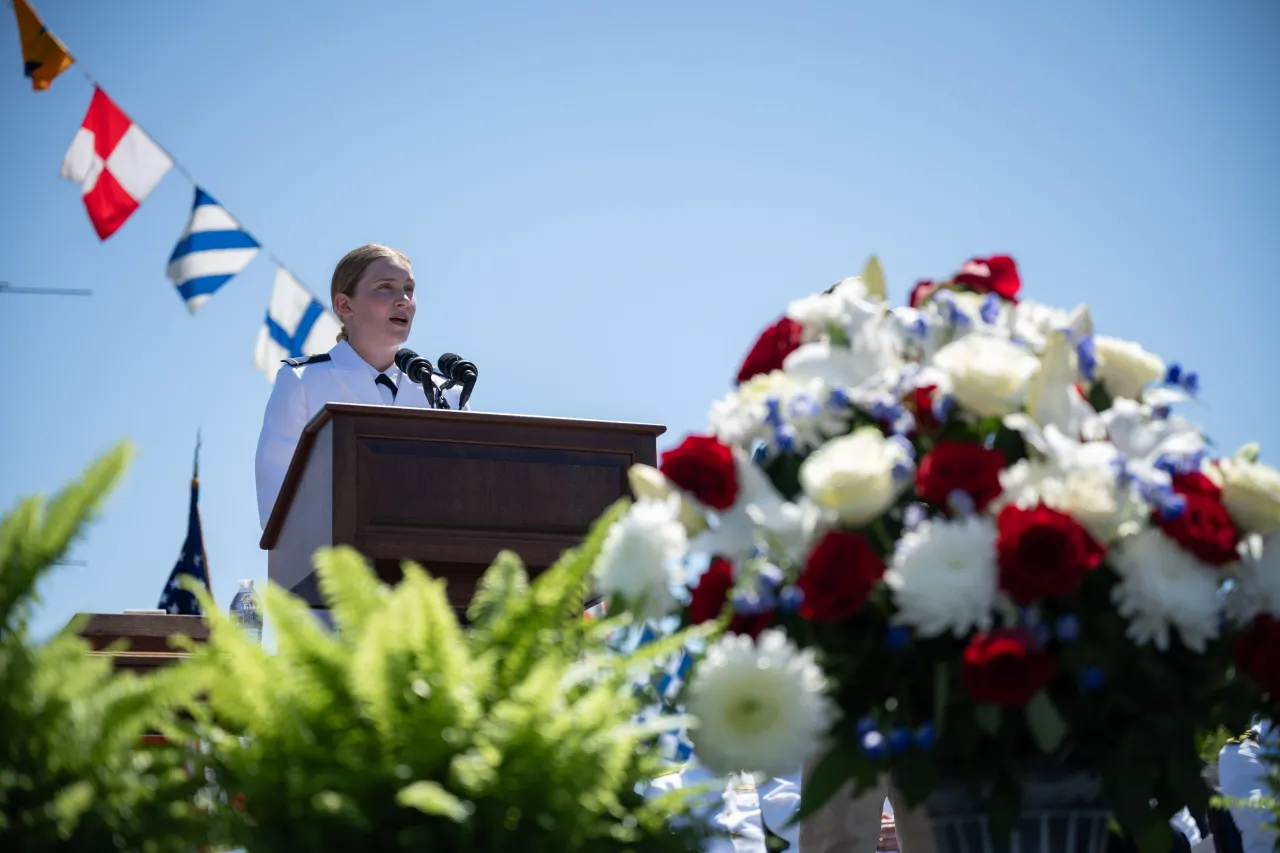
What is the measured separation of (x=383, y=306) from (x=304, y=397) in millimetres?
471

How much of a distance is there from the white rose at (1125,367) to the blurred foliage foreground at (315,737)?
89cm

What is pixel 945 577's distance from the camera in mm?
1828

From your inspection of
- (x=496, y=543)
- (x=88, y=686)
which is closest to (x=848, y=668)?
(x=88, y=686)

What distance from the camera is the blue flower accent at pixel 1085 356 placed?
215 centimetres

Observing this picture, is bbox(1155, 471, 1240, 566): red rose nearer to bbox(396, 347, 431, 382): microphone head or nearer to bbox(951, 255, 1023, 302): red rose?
bbox(951, 255, 1023, 302): red rose

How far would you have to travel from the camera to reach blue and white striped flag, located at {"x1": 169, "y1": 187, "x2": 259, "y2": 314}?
914 centimetres

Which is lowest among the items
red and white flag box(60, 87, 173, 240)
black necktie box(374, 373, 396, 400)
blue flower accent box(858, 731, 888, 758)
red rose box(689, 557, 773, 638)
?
blue flower accent box(858, 731, 888, 758)

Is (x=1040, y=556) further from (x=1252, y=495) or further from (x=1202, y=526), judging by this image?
(x=1252, y=495)

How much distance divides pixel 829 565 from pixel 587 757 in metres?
0.40

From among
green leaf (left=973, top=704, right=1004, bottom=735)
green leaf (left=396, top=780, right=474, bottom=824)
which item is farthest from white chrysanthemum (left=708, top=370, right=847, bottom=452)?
green leaf (left=396, top=780, right=474, bottom=824)

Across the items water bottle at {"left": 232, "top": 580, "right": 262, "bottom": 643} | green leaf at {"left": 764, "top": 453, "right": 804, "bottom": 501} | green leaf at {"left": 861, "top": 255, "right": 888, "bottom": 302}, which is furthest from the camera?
water bottle at {"left": 232, "top": 580, "right": 262, "bottom": 643}

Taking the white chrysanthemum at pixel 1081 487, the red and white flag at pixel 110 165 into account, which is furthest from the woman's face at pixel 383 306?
the red and white flag at pixel 110 165

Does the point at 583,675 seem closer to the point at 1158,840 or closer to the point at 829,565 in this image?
the point at 829,565

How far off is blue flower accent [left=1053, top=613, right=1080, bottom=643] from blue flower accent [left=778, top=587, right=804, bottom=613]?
0.32 metres
